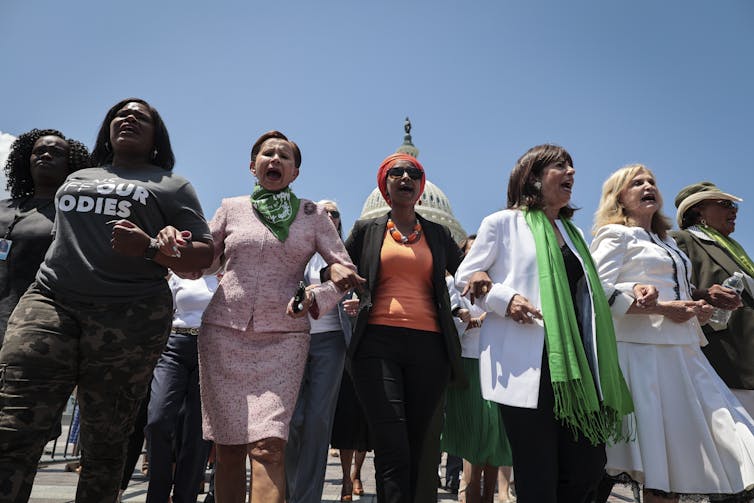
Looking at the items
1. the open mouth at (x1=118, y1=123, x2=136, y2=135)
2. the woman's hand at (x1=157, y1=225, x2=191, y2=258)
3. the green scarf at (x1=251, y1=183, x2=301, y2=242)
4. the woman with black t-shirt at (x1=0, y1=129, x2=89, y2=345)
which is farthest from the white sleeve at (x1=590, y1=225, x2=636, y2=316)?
the woman with black t-shirt at (x1=0, y1=129, x2=89, y2=345)

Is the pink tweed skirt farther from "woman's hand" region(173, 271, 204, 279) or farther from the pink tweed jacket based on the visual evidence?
"woman's hand" region(173, 271, 204, 279)

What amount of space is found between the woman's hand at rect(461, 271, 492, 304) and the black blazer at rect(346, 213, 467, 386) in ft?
1.70

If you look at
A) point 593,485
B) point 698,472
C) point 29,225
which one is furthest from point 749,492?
point 29,225

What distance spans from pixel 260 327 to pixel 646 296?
2.14 meters

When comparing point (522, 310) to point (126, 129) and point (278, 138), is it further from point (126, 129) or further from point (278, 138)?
point (126, 129)

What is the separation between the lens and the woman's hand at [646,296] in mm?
3559

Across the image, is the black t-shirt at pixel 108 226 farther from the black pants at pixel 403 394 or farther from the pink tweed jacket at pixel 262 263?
the black pants at pixel 403 394

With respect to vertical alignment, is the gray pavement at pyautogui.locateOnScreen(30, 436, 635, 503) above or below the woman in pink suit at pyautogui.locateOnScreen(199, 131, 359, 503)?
below

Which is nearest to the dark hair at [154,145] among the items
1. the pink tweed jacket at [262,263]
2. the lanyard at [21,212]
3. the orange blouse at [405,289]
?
the pink tweed jacket at [262,263]

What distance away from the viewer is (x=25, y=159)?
4.10 m

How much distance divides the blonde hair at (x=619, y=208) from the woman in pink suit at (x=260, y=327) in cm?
191

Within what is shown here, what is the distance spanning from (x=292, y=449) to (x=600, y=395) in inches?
87.5

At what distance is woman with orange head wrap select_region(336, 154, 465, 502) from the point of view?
3.44m

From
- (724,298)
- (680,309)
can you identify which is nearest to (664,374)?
(680,309)
